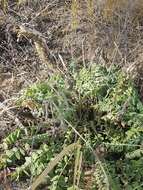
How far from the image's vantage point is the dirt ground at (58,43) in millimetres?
2549

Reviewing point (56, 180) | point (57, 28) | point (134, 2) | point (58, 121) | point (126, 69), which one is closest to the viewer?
point (56, 180)

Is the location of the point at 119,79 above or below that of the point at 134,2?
below

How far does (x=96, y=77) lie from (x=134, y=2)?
586 millimetres

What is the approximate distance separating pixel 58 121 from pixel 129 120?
0.32 metres

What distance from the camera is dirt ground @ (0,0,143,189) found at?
2549mm

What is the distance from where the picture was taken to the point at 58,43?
285 centimetres

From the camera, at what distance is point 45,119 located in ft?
7.59

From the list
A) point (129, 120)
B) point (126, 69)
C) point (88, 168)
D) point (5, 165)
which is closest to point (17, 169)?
point (5, 165)

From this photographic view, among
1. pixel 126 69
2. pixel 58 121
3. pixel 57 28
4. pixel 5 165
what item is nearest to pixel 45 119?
pixel 58 121

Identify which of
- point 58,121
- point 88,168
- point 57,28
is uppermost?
point 57,28

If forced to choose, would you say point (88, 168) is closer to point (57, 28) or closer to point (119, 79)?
point (119, 79)

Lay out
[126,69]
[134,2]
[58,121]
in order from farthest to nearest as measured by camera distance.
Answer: [134,2], [126,69], [58,121]

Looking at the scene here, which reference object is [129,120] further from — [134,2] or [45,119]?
[134,2]

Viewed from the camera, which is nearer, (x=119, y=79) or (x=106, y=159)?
(x=106, y=159)
